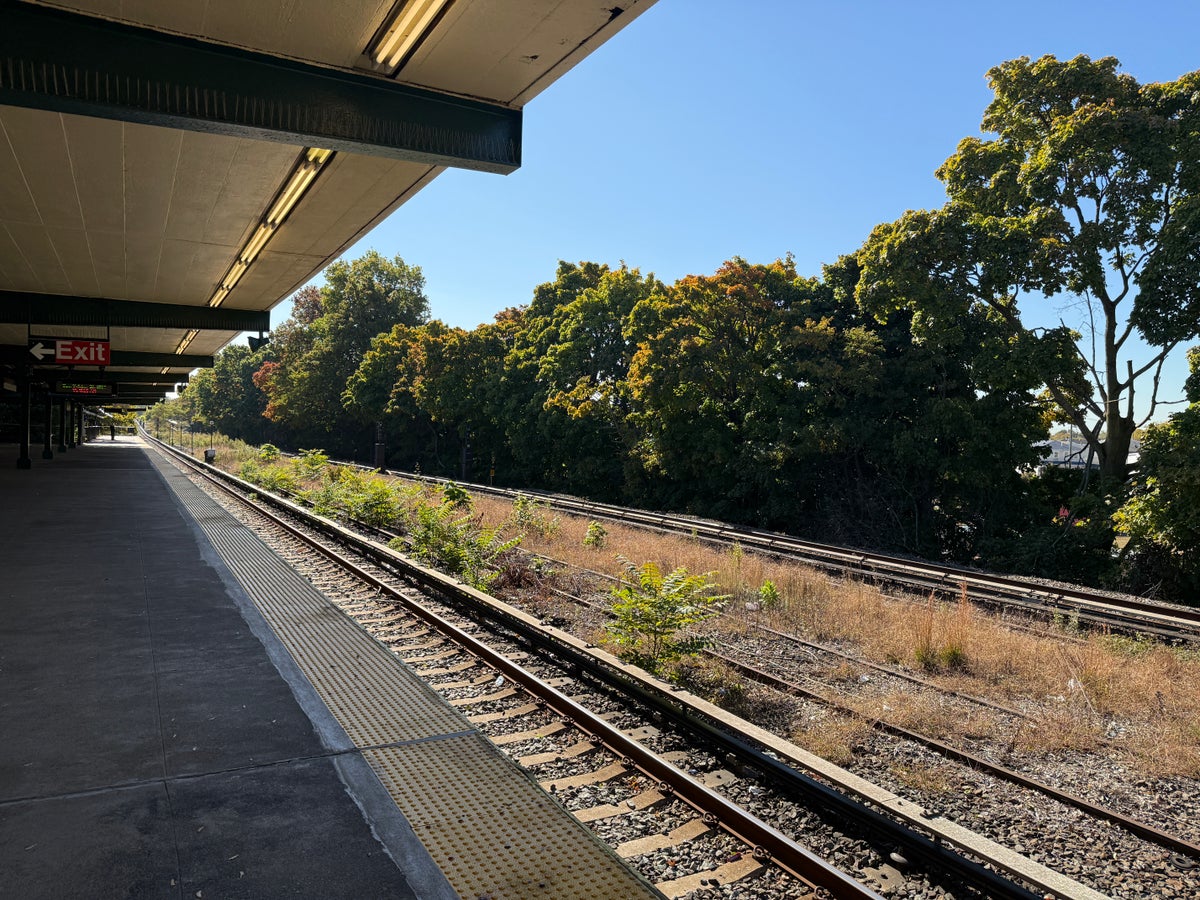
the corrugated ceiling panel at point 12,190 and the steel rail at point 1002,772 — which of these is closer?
the steel rail at point 1002,772

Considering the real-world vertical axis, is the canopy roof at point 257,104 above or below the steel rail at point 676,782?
above

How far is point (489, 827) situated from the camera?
4.12 m

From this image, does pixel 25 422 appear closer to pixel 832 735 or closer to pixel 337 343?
pixel 832 735

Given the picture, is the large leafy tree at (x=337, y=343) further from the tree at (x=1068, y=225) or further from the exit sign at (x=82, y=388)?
the tree at (x=1068, y=225)

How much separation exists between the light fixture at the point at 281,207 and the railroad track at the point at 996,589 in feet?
40.2

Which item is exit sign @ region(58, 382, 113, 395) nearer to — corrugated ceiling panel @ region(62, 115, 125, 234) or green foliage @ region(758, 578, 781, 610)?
corrugated ceiling panel @ region(62, 115, 125, 234)

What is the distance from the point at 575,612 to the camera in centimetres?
1068

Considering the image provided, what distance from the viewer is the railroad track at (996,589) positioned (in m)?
12.2

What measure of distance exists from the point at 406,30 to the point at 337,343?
69.7 m

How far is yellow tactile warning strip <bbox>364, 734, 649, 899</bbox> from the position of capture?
11.9ft

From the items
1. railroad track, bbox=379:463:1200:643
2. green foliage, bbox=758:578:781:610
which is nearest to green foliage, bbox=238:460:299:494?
railroad track, bbox=379:463:1200:643

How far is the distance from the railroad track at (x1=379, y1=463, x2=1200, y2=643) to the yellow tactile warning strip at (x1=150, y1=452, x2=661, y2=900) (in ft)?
34.8

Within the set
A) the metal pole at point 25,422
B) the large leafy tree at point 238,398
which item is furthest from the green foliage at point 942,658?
the large leafy tree at point 238,398

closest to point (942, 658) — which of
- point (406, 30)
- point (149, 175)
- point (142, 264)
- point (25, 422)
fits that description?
point (406, 30)
